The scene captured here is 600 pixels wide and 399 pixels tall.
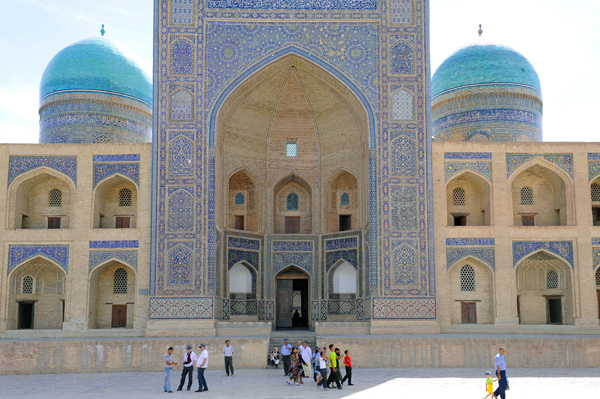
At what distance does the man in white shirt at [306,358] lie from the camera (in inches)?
438

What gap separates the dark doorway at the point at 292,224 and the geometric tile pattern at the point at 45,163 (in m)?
5.31

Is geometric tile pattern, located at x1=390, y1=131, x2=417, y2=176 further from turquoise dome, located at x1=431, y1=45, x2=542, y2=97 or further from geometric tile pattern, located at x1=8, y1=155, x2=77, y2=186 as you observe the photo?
geometric tile pattern, located at x1=8, y1=155, x2=77, y2=186

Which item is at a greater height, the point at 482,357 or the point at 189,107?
the point at 189,107

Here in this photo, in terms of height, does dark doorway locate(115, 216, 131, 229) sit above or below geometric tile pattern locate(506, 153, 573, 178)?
below

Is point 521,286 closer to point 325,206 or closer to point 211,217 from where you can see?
point 325,206

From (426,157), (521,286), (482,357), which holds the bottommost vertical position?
(482,357)

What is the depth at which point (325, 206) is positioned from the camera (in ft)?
57.9

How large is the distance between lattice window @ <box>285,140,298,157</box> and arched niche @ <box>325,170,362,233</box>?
1178 millimetres

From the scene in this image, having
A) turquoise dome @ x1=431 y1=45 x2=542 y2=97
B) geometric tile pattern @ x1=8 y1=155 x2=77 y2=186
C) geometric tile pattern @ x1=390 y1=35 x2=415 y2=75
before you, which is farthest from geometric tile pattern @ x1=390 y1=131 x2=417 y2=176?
geometric tile pattern @ x1=8 y1=155 x2=77 y2=186

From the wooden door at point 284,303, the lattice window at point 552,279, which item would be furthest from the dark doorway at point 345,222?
the lattice window at point 552,279

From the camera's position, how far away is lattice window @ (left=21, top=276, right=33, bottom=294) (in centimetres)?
1590

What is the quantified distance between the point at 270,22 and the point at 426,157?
4.63m

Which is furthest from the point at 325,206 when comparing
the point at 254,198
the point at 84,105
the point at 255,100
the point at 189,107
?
the point at 84,105

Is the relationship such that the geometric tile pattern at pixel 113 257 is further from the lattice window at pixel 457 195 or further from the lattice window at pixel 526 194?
the lattice window at pixel 526 194
